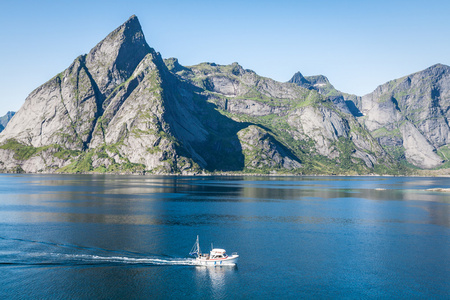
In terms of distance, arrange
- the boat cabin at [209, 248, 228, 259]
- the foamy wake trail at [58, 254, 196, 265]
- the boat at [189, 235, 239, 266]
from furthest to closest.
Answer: the boat cabin at [209, 248, 228, 259], the boat at [189, 235, 239, 266], the foamy wake trail at [58, 254, 196, 265]

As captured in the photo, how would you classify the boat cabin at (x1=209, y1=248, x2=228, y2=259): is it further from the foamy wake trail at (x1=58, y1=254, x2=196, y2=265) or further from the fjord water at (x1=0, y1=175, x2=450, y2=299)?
the foamy wake trail at (x1=58, y1=254, x2=196, y2=265)

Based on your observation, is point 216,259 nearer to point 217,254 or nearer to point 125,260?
point 217,254

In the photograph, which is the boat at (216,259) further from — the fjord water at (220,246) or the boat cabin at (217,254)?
the fjord water at (220,246)

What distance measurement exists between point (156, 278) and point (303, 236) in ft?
163

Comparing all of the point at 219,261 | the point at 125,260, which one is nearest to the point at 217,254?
the point at 219,261

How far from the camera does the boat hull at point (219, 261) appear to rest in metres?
74.2

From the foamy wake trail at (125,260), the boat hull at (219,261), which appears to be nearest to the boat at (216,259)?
the boat hull at (219,261)

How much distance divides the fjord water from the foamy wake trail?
220 mm

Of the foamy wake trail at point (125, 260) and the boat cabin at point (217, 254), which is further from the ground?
the boat cabin at point (217, 254)

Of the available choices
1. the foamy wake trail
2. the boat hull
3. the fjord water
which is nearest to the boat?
the boat hull

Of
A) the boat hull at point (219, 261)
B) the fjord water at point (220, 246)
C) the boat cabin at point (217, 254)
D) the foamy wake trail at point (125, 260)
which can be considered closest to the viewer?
the fjord water at point (220, 246)

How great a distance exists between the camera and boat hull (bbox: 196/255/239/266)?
74188mm

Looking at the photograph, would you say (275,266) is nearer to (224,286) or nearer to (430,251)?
(224,286)

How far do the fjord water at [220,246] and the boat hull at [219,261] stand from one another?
5.77 feet
